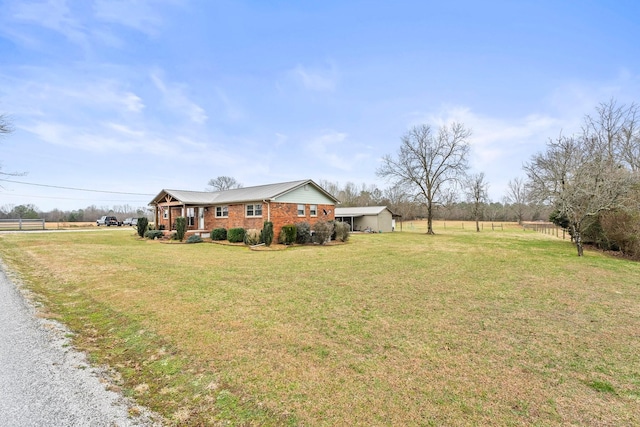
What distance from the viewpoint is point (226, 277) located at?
9.05 metres

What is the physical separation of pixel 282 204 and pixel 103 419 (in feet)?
57.5

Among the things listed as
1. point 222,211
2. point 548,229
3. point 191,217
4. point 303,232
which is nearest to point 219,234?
point 222,211

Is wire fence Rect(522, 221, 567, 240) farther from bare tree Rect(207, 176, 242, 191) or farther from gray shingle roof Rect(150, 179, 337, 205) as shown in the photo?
bare tree Rect(207, 176, 242, 191)

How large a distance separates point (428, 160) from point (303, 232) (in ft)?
73.5

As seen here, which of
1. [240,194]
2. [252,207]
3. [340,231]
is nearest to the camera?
[252,207]

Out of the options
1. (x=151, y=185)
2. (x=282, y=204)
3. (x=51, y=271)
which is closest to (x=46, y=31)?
(x=51, y=271)

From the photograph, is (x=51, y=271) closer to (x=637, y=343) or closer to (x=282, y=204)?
(x=282, y=204)

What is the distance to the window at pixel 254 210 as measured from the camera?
67.0 feet

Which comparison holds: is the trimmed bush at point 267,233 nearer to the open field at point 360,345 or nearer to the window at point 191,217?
the open field at point 360,345

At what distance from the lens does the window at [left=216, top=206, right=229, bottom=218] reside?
22.8 meters

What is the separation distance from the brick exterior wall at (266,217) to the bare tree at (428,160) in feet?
50.0

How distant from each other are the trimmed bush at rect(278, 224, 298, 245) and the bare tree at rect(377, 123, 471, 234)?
20.5 metres

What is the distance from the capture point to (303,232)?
65.6 ft

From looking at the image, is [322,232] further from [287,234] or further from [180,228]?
[180,228]
